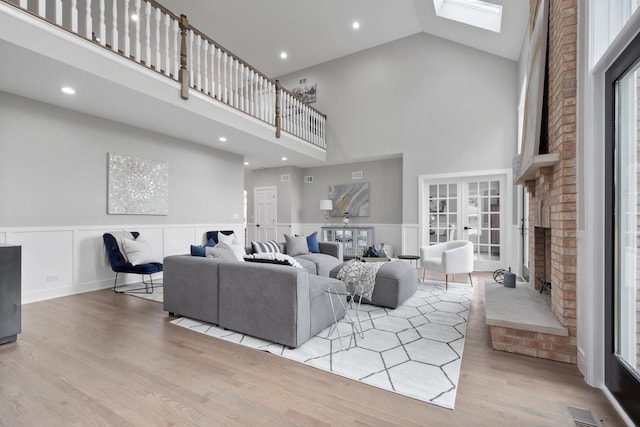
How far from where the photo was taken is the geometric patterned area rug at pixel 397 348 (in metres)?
1.94

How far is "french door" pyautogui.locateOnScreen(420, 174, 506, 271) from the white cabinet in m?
1.37

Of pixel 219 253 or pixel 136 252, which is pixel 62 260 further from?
pixel 219 253

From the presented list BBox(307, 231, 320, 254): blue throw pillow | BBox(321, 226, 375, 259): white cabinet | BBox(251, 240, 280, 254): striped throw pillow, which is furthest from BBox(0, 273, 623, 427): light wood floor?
BBox(321, 226, 375, 259): white cabinet

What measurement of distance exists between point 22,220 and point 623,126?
5911mm

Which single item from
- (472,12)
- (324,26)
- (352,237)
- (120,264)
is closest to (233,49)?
(324,26)

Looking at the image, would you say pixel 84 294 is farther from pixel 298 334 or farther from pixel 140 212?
pixel 298 334

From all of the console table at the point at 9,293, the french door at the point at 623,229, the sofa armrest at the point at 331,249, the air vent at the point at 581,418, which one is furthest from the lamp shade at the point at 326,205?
the air vent at the point at 581,418

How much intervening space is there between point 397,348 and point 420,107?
18.2ft

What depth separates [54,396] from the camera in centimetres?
178

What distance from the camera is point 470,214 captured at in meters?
6.17

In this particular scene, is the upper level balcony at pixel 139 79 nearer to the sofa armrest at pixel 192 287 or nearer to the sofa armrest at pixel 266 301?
the sofa armrest at pixel 192 287

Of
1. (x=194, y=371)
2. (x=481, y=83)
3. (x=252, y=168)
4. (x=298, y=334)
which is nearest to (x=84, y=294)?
(x=194, y=371)

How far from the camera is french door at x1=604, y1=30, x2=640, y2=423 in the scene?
1.59 metres

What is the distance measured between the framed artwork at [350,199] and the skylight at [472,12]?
3766 millimetres
